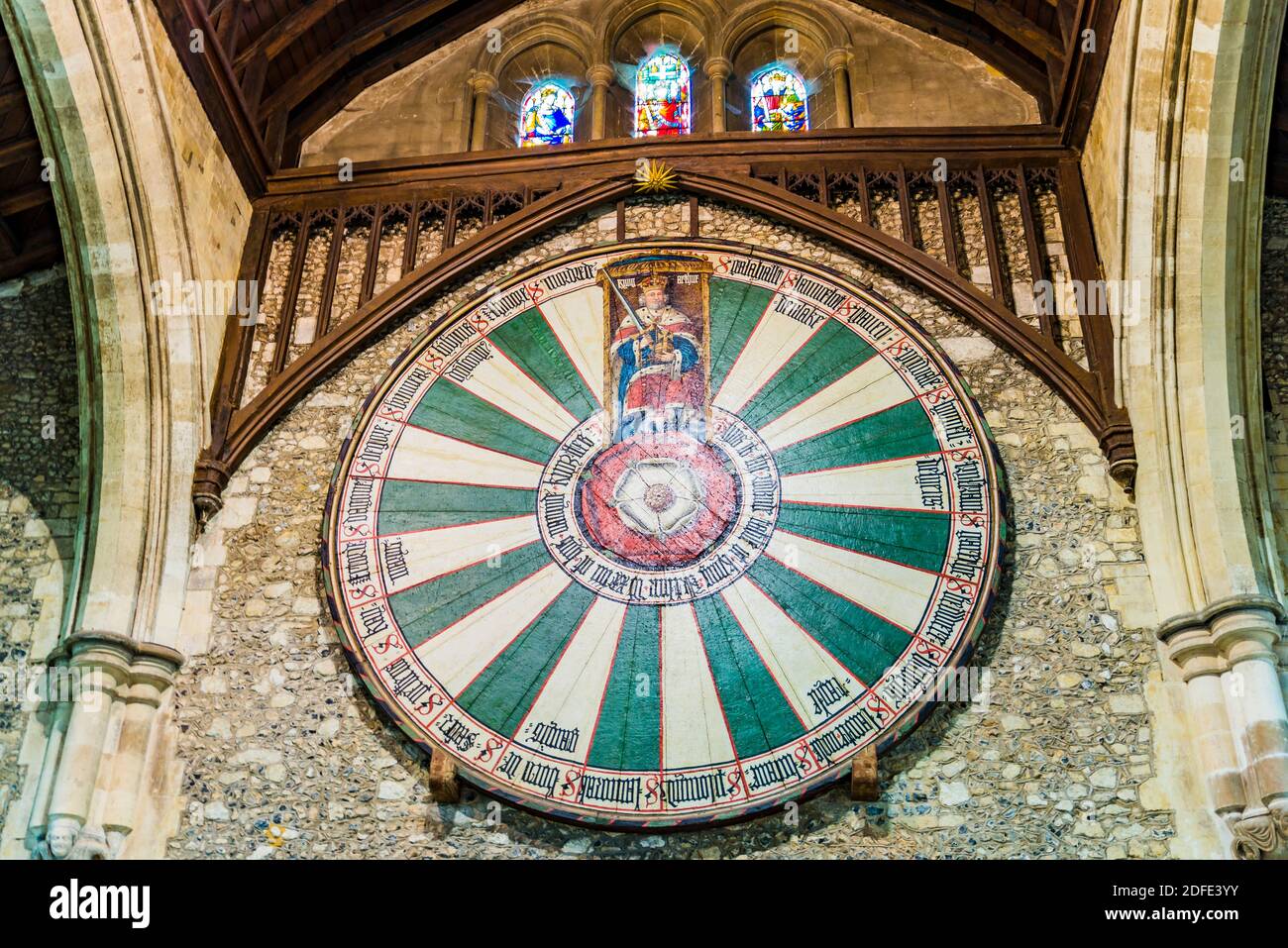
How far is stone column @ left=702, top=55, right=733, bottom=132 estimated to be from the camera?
324 inches

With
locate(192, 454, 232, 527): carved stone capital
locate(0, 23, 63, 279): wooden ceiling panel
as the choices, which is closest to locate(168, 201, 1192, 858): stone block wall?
locate(192, 454, 232, 527): carved stone capital

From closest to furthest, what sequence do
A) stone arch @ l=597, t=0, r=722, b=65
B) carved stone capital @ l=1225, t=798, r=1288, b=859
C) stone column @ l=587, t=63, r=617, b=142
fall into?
carved stone capital @ l=1225, t=798, r=1288, b=859 < stone column @ l=587, t=63, r=617, b=142 < stone arch @ l=597, t=0, r=722, b=65

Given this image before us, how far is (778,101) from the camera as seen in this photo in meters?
8.47

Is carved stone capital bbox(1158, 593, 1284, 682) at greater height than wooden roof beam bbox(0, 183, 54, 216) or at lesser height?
lesser

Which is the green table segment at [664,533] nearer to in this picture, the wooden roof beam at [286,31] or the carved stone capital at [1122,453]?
the carved stone capital at [1122,453]

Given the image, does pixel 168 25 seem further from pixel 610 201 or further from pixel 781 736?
pixel 781 736

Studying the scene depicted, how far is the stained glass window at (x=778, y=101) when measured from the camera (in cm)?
837

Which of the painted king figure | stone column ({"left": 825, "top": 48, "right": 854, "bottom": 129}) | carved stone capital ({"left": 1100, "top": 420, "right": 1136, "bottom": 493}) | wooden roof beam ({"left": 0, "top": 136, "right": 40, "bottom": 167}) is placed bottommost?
carved stone capital ({"left": 1100, "top": 420, "right": 1136, "bottom": 493})

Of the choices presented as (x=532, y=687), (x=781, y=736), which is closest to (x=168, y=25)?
(x=532, y=687)

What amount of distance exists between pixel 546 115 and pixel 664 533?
2.95 meters

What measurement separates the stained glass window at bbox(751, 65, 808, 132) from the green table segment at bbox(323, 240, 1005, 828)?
1200 millimetres

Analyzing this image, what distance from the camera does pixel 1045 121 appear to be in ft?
26.0

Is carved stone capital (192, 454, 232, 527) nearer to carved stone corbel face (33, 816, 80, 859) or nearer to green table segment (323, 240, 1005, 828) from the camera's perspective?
green table segment (323, 240, 1005, 828)

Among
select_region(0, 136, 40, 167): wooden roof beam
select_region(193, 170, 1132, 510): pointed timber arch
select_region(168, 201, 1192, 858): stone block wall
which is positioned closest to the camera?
select_region(168, 201, 1192, 858): stone block wall
